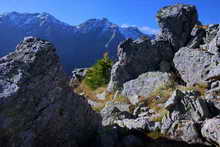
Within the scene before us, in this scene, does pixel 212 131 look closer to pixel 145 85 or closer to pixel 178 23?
pixel 145 85

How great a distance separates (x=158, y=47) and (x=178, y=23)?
4.09 m

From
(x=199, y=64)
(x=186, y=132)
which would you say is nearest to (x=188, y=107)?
(x=186, y=132)

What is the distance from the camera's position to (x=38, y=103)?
496 inches

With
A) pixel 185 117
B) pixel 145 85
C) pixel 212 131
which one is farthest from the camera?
pixel 145 85

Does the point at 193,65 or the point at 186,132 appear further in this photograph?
the point at 193,65

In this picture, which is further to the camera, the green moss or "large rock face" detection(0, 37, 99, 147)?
the green moss

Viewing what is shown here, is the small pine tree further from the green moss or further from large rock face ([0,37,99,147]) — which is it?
large rock face ([0,37,99,147])

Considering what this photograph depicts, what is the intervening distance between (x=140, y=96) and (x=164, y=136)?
12.1 metres

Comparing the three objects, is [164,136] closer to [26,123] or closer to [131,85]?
[26,123]

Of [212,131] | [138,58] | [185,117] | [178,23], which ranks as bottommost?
[212,131]

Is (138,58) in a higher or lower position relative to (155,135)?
higher

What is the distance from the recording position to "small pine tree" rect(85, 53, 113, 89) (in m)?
48.4

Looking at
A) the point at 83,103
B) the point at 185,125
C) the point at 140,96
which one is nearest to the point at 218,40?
the point at 140,96

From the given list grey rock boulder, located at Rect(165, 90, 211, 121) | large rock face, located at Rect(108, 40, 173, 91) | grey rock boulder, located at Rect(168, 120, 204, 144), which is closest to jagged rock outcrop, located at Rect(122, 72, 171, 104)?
large rock face, located at Rect(108, 40, 173, 91)
